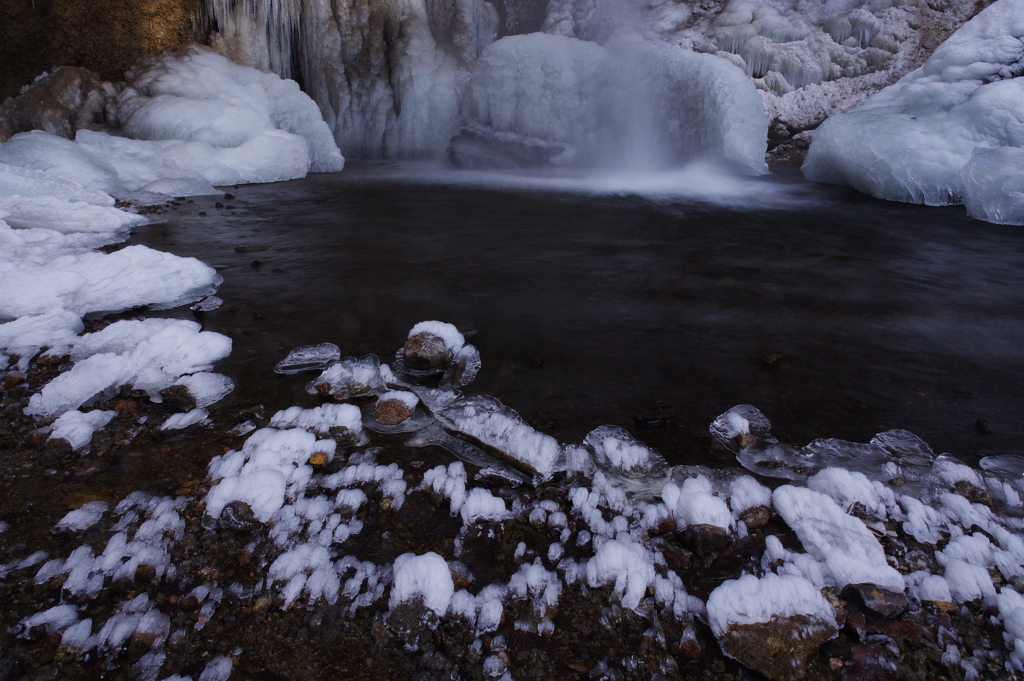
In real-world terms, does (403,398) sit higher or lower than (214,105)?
lower

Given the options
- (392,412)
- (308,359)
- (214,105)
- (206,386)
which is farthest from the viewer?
(214,105)

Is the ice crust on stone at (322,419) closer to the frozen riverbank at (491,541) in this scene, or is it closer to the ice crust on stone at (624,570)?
the frozen riverbank at (491,541)

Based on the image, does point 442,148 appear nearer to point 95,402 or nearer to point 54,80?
point 54,80

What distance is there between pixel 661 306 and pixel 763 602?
6.71 feet

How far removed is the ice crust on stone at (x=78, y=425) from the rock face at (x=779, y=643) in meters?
1.97

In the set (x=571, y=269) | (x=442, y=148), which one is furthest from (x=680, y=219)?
(x=442, y=148)

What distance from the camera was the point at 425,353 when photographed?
238 cm

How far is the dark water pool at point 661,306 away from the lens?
218cm

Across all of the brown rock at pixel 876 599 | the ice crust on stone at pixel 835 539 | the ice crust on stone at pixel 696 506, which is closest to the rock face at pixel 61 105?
the ice crust on stone at pixel 696 506

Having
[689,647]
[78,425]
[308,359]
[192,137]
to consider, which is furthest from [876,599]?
[192,137]

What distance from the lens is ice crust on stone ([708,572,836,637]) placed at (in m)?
1.25

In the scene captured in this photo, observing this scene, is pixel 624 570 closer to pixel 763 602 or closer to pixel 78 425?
pixel 763 602

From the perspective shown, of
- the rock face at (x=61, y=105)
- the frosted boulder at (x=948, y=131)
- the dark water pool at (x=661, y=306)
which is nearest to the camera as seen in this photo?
the dark water pool at (x=661, y=306)

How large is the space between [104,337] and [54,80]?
25.1 ft
